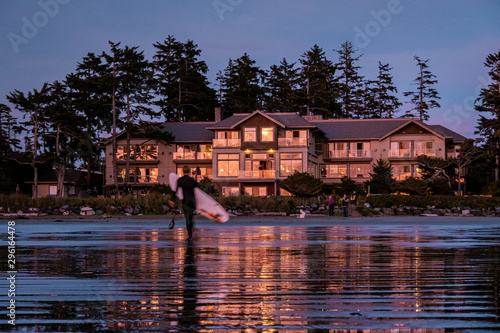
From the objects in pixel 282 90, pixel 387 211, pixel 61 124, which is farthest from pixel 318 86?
pixel 387 211

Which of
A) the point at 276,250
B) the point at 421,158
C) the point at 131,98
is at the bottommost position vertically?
the point at 276,250

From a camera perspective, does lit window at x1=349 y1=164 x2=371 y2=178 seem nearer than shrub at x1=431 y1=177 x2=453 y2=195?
No

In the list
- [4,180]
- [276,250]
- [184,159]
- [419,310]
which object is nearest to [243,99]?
[184,159]

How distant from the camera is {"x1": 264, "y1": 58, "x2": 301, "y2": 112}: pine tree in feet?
304

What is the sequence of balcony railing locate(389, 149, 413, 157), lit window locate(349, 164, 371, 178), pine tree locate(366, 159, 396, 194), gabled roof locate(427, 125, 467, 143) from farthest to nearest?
gabled roof locate(427, 125, 467, 143) < lit window locate(349, 164, 371, 178) < balcony railing locate(389, 149, 413, 157) < pine tree locate(366, 159, 396, 194)

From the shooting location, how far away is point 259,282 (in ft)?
26.3

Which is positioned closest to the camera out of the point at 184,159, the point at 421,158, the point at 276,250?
the point at 276,250

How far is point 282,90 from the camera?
97.0m

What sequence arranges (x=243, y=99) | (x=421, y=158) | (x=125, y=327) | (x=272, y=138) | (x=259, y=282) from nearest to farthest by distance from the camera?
(x=125, y=327) < (x=259, y=282) < (x=421, y=158) < (x=272, y=138) < (x=243, y=99)

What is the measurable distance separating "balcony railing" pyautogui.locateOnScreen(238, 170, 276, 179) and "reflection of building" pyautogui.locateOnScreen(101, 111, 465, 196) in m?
0.11

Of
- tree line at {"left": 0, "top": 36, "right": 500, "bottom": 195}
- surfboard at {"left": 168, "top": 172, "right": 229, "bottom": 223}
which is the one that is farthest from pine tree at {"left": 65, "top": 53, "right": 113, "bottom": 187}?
surfboard at {"left": 168, "top": 172, "right": 229, "bottom": 223}

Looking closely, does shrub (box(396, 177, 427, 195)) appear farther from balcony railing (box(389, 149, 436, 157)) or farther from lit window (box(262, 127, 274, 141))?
lit window (box(262, 127, 274, 141))

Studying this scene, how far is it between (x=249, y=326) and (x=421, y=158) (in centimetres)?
5900

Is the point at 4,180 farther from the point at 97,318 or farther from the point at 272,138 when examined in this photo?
the point at 97,318
